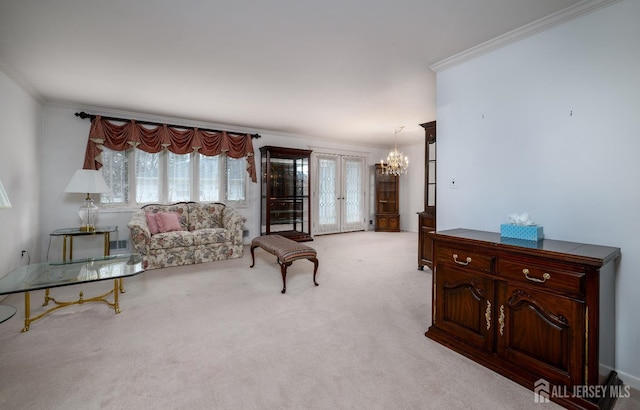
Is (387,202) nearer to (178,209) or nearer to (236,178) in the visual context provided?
(236,178)

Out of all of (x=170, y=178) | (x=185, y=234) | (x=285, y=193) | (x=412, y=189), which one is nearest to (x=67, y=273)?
(x=185, y=234)

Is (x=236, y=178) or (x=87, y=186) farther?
(x=236, y=178)

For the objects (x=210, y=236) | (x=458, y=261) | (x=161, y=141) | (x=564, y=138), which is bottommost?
(x=210, y=236)

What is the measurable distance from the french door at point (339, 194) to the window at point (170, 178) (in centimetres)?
212

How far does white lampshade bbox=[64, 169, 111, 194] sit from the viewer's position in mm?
3719

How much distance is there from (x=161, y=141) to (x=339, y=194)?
4394 mm

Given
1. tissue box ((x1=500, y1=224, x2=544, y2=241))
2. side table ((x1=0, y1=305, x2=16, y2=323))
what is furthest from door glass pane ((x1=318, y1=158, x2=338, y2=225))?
side table ((x1=0, y1=305, x2=16, y2=323))

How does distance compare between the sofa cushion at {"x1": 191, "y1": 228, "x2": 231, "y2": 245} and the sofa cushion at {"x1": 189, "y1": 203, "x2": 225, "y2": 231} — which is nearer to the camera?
the sofa cushion at {"x1": 191, "y1": 228, "x2": 231, "y2": 245}

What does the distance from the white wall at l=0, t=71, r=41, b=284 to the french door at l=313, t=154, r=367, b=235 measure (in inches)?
201

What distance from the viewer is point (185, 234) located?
435cm

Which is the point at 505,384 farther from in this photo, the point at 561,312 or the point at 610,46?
the point at 610,46

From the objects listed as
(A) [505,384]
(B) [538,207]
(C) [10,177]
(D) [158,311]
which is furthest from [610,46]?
(C) [10,177]

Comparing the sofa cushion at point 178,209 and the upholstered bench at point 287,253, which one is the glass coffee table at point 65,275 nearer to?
the upholstered bench at point 287,253

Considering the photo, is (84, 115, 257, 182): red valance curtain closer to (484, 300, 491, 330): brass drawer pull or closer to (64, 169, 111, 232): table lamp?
(64, 169, 111, 232): table lamp
